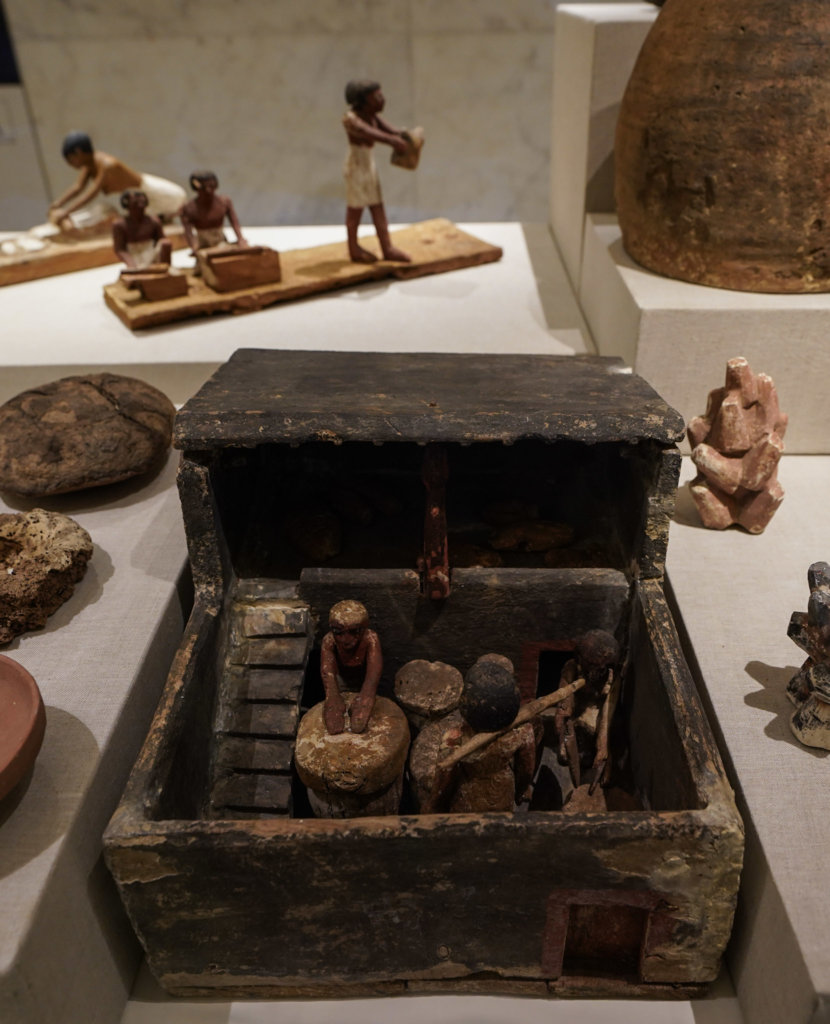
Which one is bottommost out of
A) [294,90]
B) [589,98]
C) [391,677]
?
[391,677]

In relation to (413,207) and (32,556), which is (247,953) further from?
(413,207)

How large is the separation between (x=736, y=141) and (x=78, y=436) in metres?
1.77

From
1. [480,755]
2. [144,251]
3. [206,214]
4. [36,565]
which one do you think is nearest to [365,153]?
[206,214]

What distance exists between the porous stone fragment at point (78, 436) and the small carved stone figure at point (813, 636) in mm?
1559

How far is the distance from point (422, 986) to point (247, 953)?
0.30m

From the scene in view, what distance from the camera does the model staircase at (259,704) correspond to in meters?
1.59

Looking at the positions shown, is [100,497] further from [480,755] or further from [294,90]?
[294,90]

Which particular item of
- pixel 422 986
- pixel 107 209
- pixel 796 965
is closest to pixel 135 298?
pixel 107 209

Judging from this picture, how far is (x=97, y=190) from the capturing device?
142 inches

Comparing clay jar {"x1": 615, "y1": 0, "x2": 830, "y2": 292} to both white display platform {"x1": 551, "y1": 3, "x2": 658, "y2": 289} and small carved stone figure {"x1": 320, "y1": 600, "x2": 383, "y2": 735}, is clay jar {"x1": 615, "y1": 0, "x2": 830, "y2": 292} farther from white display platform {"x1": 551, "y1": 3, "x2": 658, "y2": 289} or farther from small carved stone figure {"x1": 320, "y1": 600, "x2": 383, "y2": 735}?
small carved stone figure {"x1": 320, "y1": 600, "x2": 383, "y2": 735}

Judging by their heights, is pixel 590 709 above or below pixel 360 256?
below

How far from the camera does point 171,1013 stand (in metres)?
1.44

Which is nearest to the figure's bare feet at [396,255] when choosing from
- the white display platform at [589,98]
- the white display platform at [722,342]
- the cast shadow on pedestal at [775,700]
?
the white display platform at [589,98]

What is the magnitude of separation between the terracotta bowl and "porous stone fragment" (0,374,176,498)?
2.33ft
